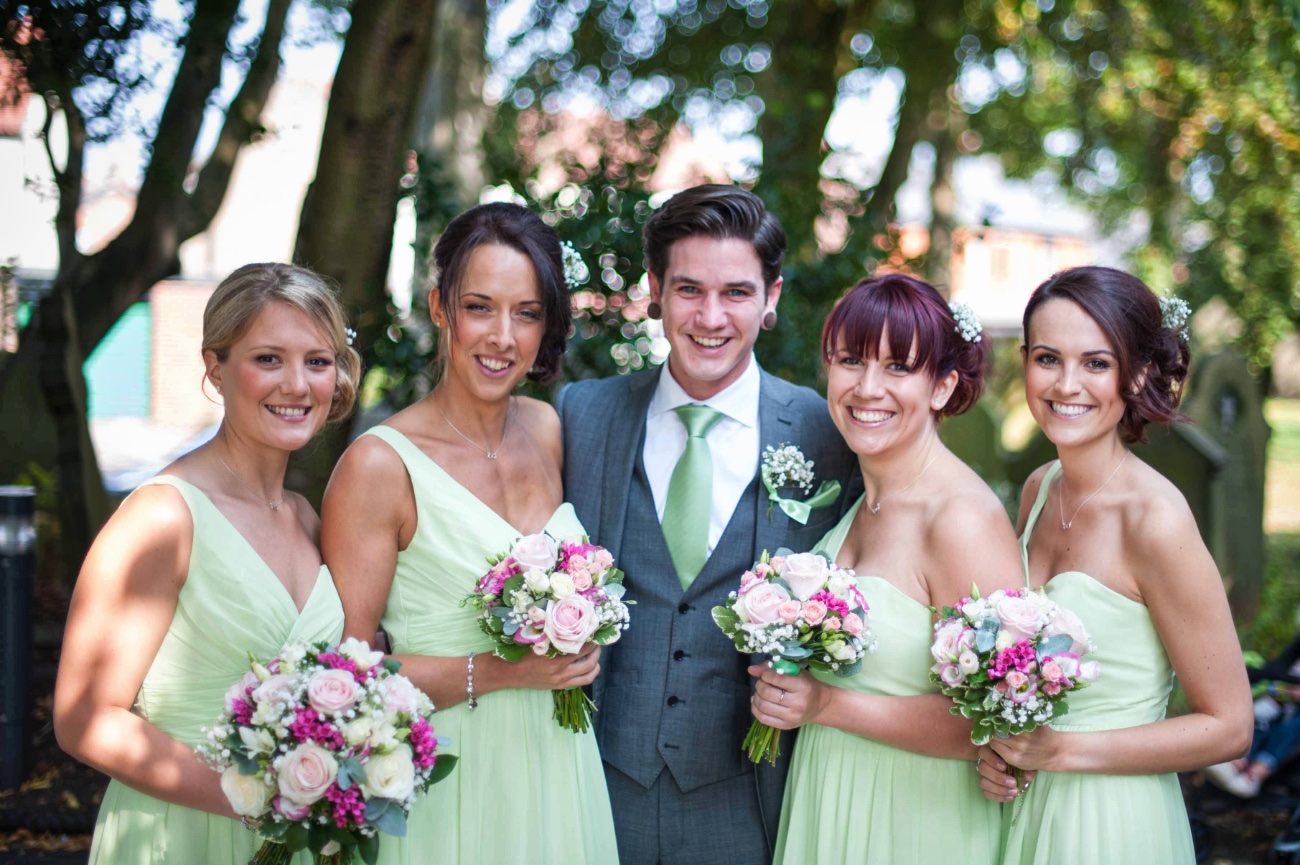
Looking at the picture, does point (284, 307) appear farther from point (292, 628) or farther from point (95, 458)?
point (95, 458)

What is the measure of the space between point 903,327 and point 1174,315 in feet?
2.68

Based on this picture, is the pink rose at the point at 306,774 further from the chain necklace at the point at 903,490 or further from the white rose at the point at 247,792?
the chain necklace at the point at 903,490

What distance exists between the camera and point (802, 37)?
978cm

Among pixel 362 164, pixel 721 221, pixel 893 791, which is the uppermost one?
pixel 362 164

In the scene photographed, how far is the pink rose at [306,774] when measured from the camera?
2.27 meters

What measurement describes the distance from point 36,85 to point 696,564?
3829mm

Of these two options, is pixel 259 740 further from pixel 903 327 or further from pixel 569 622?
pixel 903 327

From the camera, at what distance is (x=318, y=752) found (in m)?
2.28

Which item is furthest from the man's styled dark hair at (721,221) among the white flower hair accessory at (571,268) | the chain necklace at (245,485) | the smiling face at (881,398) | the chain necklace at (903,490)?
the chain necklace at (245,485)

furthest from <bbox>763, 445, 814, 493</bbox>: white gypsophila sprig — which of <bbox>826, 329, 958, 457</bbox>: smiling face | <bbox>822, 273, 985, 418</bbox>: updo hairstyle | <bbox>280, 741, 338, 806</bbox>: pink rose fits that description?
<bbox>280, 741, 338, 806</bbox>: pink rose

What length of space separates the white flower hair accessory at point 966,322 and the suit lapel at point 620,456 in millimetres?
1065

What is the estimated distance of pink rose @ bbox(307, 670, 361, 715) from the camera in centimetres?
232

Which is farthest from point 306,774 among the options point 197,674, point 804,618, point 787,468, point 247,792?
point 787,468

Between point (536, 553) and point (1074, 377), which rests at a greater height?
point (1074, 377)
